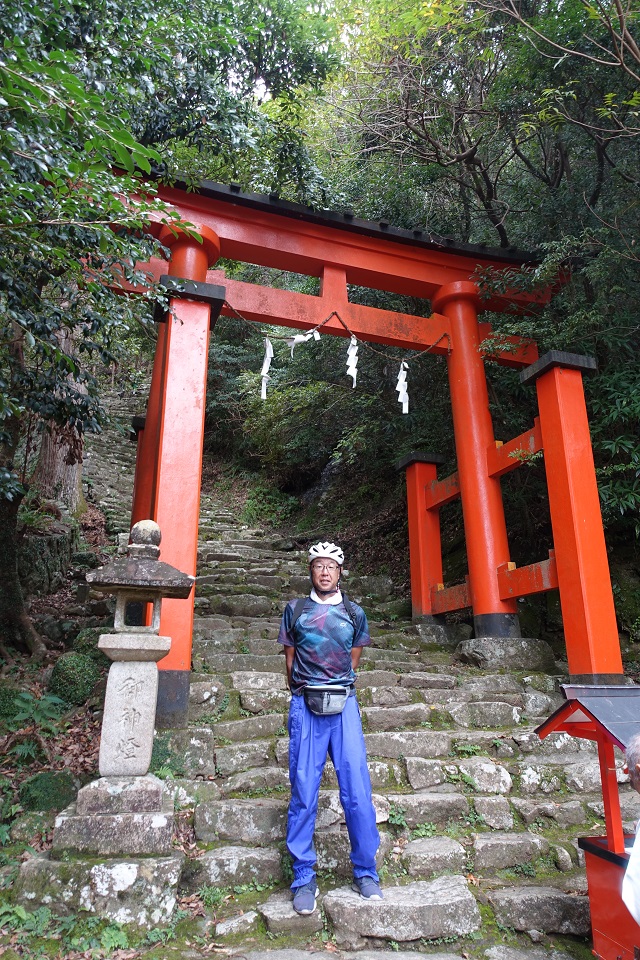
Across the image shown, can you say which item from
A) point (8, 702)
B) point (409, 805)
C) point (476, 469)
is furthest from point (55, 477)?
point (409, 805)

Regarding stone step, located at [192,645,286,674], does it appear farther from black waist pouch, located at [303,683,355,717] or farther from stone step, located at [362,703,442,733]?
black waist pouch, located at [303,683,355,717]

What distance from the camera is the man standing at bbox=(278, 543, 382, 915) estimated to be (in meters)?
3.06

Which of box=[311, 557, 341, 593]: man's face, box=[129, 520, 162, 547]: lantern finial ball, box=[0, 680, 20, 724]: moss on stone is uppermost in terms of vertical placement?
box=[129, 520, 162, 547]: lantern finial ball

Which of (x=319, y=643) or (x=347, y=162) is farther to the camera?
(x=347, y=162)

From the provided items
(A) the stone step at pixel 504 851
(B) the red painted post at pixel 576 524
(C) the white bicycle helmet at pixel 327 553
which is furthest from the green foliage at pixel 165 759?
(B) the red painted post at pixel 576 524

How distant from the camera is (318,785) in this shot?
3074 millimetres

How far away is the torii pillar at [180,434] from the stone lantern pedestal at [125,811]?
3.20ft

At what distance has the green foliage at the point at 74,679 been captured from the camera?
4906mm

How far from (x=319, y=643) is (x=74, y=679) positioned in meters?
2.72

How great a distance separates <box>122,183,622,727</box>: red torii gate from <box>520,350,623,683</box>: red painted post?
12 mm

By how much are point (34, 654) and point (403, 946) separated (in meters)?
4.51

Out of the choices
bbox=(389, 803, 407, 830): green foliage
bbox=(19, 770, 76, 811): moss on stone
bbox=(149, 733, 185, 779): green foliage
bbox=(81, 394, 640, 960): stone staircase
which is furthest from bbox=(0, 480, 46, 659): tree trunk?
bbox=(389, 803, 407, 830): green foliage

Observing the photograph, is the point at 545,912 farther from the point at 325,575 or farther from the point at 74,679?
the point at 74,679

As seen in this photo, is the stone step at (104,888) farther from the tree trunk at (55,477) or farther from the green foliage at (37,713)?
the tree trunk at (55,477)
